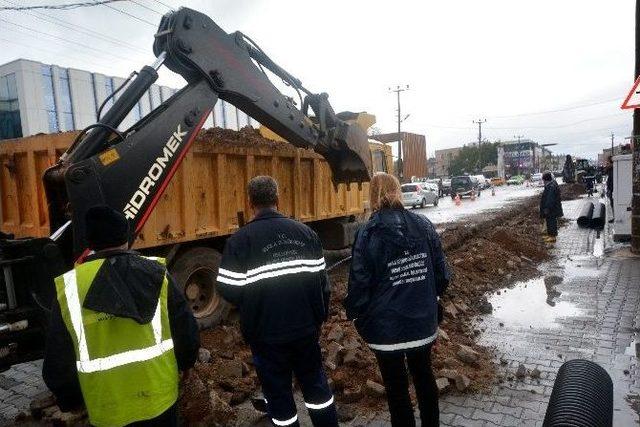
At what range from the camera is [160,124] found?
3.82 metres

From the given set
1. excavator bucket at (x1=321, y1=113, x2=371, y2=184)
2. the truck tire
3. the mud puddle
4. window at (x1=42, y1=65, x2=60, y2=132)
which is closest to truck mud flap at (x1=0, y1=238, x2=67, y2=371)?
the truck tire

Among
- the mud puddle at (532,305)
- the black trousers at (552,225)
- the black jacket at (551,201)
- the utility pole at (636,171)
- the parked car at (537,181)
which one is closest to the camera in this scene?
the mud puddle at (532,305)

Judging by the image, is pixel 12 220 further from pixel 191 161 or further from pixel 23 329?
pixel 23 329

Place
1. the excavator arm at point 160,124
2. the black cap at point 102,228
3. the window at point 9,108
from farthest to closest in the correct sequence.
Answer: the window at point 9,108, the excavator arm at point 160,124, the black cap at point 102,228

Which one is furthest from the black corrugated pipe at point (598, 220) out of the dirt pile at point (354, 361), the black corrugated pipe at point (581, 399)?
the black corrugated pipe at point (581, 399)

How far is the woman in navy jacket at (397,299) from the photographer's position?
2.86 meters

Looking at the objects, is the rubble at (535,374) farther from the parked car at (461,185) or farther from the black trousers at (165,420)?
the parked car at (461,185)

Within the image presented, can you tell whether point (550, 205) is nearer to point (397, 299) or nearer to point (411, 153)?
point (397, 299)

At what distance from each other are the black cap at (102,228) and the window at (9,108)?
1553 inches

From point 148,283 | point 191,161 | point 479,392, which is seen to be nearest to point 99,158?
point 148,283

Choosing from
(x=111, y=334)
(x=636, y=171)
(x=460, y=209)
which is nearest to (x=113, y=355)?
(x=111, y=334)

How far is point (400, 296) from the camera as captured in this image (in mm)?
2863

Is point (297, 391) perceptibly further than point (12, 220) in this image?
Result: No

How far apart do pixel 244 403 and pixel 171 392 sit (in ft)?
5.98
